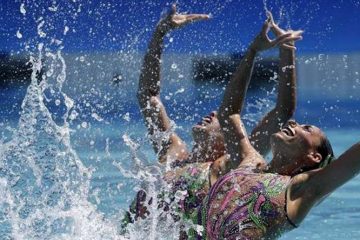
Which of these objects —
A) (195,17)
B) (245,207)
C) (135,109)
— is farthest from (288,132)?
(135,109)

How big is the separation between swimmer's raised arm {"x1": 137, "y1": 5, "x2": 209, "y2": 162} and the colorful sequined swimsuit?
39.1 inches

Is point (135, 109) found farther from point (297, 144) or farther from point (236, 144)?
point (297, 144)

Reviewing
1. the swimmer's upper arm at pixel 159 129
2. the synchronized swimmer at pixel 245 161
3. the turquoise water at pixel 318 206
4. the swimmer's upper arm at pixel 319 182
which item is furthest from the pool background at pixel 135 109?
the swimmer's upper arm at pixel 319 182

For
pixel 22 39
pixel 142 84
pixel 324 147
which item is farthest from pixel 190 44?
pixel 324 147

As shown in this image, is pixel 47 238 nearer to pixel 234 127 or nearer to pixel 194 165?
pixel 194 165

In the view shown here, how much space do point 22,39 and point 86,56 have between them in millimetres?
1186

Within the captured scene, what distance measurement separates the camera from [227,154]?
4.05m

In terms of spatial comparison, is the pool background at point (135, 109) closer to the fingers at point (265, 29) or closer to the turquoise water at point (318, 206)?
the turquoise water at point (318, 206)

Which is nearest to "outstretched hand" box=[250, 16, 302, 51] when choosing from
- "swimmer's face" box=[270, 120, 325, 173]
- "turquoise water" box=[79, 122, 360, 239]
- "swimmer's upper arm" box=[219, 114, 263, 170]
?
"swimmer's upper arm" box=[219, 114, 263, 170]

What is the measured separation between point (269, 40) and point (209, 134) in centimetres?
70

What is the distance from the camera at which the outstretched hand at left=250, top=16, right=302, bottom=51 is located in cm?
396

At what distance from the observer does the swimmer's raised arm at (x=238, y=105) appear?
156 inches

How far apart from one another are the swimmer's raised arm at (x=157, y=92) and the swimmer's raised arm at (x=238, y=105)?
0.60 meters

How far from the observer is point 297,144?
361cm
